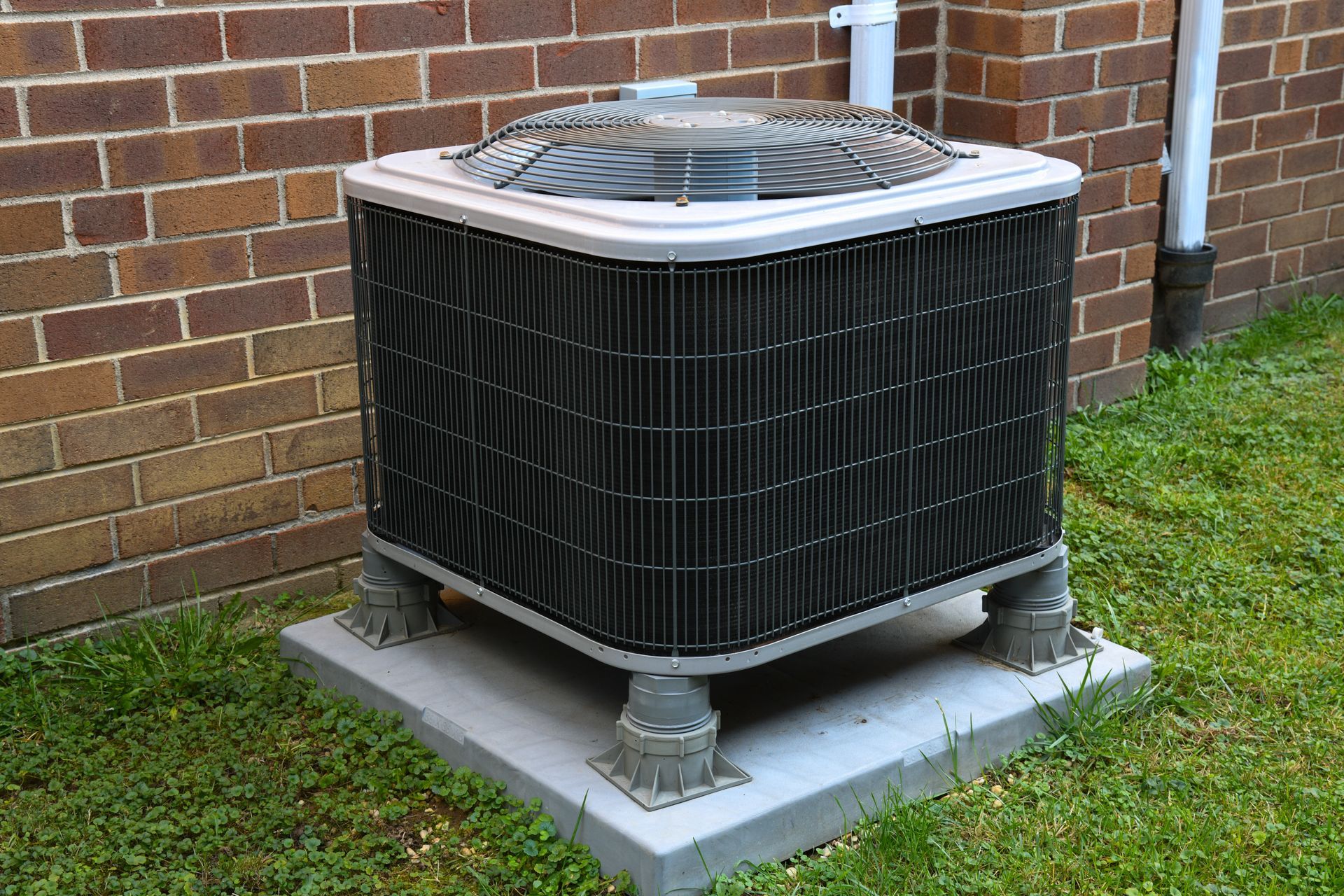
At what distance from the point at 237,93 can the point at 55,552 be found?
3.75 feet

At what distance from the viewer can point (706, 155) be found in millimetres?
2760

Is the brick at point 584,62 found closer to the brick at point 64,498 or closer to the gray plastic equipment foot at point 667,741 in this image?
the brick at point 64,498

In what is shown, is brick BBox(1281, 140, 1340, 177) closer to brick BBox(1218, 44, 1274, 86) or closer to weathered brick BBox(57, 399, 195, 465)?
brick BBox(1218, 44, 1274, 86)

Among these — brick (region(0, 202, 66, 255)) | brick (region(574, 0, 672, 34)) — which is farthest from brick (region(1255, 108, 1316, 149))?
brick (region(0, 202, 66, 255))

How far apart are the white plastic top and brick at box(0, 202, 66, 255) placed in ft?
2.20

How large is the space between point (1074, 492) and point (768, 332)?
7.13ft

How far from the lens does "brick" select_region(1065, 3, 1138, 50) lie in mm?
4562

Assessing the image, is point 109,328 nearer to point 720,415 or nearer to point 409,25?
point 409,25

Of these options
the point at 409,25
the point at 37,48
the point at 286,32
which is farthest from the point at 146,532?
the point at 409,25

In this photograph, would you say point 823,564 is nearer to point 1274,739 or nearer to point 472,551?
point 472,551

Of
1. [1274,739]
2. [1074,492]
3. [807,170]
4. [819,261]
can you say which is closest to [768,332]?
[819,261]

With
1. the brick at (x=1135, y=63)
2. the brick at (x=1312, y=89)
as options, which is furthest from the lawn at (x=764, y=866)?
the brick at (x=1312, y=89)

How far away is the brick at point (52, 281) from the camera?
324 centimetres

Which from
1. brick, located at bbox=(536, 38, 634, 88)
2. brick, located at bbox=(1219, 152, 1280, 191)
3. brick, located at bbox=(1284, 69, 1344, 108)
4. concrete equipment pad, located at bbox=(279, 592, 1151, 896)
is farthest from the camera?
brick, located at bbox=(1284, 69, 1344, 108)
